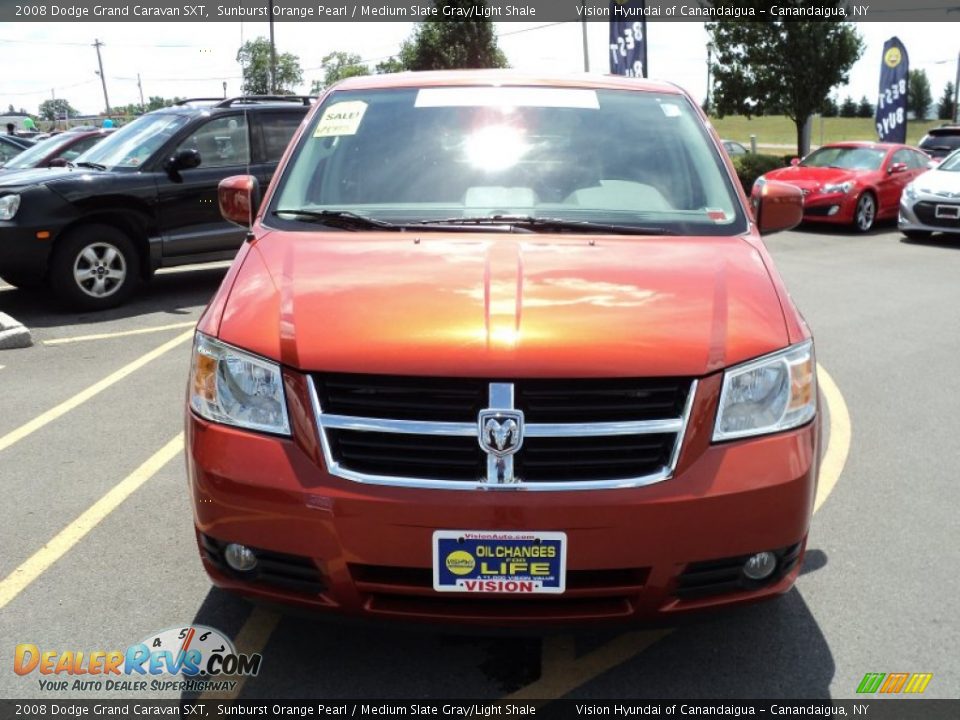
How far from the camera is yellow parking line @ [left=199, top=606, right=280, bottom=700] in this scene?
286cm

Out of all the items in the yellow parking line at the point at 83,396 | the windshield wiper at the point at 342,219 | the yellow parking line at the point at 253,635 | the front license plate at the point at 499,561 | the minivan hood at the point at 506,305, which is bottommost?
the yellow parking line at the point at 83,396

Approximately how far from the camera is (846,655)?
2982 mm

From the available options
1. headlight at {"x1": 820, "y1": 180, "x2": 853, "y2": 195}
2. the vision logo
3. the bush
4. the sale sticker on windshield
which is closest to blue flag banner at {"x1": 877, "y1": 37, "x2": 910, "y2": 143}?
the bush

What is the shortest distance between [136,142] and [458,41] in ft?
115

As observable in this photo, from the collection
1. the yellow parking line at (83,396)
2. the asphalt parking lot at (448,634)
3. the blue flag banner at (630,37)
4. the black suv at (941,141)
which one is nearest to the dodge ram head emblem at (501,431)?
the asphalt parking lot at (448,634)

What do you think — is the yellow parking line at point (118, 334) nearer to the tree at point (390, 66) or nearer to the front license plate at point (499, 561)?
the front license plate at point (499, 561)

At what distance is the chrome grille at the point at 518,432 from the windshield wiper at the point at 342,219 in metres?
1.05

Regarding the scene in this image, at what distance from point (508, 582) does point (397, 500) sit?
1.16 ft

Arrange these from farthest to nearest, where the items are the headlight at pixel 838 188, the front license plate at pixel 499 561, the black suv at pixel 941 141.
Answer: the black suv at pixel 941 141, the headlight at pixel 838 188, the front license plate at pixel 499 561

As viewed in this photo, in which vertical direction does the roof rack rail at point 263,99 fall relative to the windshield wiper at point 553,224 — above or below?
above

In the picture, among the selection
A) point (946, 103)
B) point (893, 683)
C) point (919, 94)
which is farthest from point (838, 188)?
point (919, 94)

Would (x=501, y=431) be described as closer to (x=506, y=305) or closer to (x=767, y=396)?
(x=506, y=305)

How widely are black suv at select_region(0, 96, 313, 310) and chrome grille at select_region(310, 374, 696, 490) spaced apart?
6.61 m

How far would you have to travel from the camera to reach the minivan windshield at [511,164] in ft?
11.6
